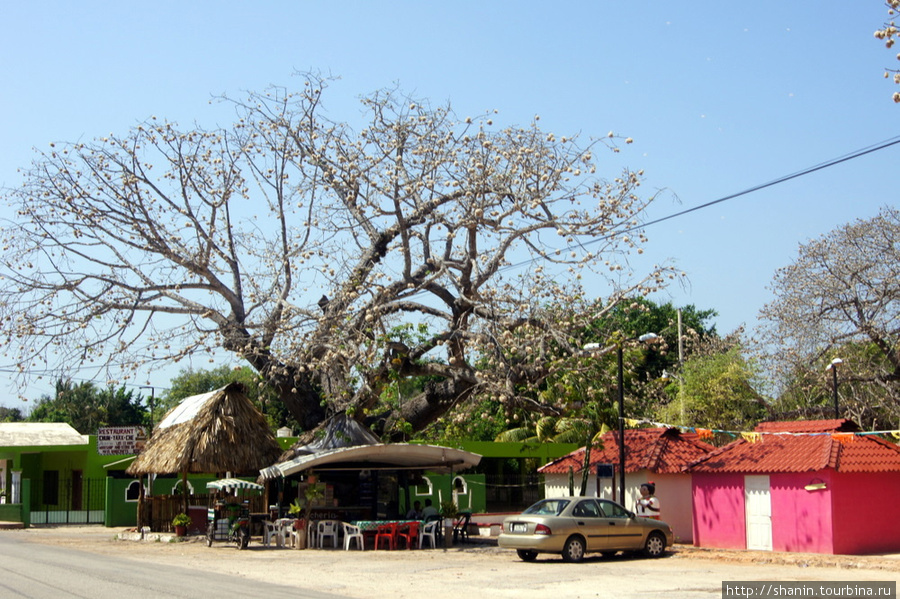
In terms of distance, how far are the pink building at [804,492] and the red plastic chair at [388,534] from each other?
7.16 m

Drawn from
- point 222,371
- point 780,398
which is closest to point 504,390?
point 780,398

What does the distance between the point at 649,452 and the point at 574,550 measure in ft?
20.2

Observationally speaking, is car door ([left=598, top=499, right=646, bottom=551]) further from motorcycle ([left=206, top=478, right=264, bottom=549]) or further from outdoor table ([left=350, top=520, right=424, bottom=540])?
motorcycle ([left=206, top=478, right=264, bottom=549])

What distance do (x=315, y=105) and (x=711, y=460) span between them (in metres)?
13.0

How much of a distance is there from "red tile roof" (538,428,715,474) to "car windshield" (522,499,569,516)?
4.84 meters

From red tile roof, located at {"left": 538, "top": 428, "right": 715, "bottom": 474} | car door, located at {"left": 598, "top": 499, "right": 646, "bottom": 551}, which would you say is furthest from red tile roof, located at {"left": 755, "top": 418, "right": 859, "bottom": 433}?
car door, located at {"left": 598, "top": 499, "right": 646, "bottom": 551}

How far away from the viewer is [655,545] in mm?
19125

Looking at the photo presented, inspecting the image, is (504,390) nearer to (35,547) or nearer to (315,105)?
(315,105)

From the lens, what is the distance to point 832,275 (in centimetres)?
2742

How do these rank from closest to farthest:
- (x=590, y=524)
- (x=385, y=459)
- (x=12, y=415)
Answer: (x=590, y=524) → (x=385, y=459) → (x=12, y=415)

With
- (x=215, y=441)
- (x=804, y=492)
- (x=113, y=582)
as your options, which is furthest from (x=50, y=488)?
(x=804, y=492)

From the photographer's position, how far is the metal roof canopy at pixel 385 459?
20.9 m

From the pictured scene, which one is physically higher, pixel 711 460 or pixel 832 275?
pixel 832 275

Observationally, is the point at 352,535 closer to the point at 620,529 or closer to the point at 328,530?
the point at 328,530
